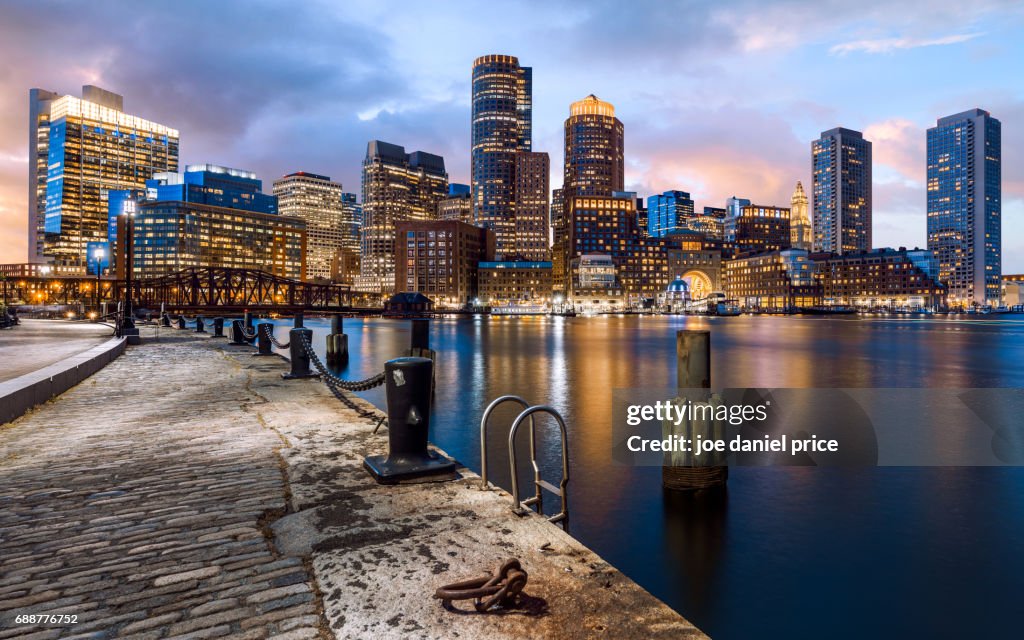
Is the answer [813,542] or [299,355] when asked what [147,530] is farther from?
[299,355]

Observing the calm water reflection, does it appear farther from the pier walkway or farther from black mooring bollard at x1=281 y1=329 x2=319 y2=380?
black mooring bollard at x1=281 y1=329 x2=319 y2=380

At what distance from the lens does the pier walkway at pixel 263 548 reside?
13.3ft

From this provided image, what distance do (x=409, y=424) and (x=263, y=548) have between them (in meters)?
2.74

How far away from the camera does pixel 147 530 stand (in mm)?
5633

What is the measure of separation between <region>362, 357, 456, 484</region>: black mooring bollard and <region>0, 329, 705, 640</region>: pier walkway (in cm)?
32

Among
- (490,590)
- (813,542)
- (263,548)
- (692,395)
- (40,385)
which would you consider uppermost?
(692,395)

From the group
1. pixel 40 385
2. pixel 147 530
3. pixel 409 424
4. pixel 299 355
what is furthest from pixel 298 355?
pixel 147 530

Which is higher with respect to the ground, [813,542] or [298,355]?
[298,355]

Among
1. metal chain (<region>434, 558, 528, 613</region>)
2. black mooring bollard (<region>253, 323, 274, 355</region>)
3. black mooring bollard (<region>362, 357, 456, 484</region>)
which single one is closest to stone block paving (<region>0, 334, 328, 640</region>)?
Answer: metal chain (<region>434, 558, 528, 613</region>)

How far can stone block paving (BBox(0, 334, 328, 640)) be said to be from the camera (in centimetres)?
411

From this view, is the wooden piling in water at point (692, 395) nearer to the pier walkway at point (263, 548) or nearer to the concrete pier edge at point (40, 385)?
the pier walkway at point (263, 548)

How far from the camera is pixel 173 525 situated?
19.0 feet

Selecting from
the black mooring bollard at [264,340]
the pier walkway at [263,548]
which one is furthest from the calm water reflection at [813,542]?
the black mooring bollard at [264,340]

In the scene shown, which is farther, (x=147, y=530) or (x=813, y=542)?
(x=813, y=542)
